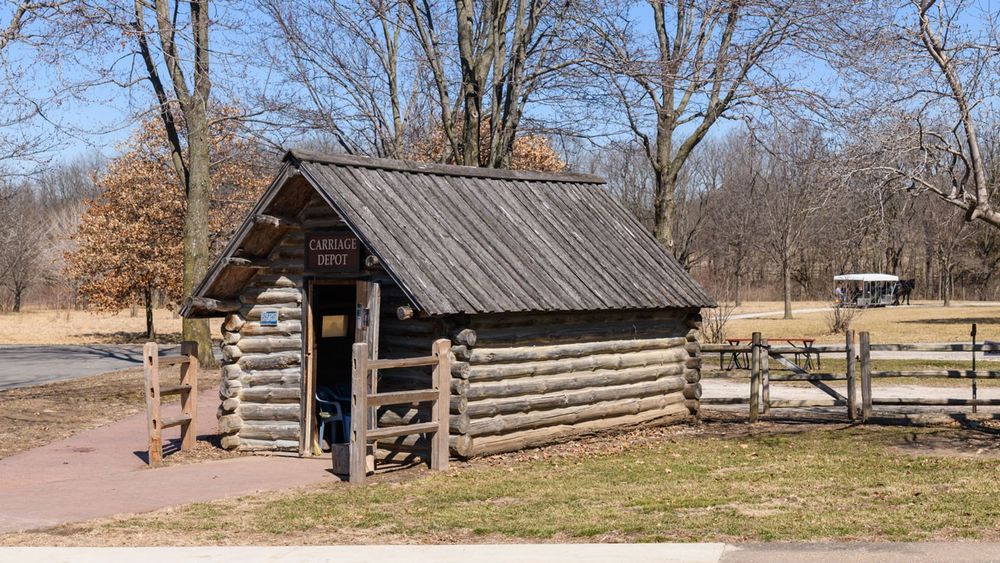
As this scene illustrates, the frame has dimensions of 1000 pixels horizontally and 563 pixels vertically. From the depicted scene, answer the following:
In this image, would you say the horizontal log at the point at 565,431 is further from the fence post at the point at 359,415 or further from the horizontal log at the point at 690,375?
the fence post at the point at 359,415

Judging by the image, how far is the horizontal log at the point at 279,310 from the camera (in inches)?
574

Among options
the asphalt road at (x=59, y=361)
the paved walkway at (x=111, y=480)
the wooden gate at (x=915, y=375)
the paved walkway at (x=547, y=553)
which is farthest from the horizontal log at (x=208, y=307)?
the asphalt road at (x=59, y=361)

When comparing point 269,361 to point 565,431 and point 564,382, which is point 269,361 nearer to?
point 564,382

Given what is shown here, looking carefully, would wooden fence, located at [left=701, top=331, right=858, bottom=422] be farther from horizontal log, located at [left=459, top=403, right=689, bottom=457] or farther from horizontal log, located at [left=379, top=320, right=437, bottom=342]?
horizontal log, located at [left=379, top=320, right=437, bottom=342]

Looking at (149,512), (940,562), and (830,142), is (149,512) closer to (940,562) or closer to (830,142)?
(940,562)

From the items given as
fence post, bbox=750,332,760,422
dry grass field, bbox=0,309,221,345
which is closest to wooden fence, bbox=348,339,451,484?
fence post, bbox=750,332,760,422

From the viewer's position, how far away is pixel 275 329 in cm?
1465

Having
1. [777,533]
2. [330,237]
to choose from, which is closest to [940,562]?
[777,533]

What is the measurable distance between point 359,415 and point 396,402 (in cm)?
50

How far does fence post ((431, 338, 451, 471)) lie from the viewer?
1292 cm

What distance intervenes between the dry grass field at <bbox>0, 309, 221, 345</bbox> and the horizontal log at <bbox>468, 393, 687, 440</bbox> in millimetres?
31349

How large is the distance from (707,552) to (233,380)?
27.6 feet

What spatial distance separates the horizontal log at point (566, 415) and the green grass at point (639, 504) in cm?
46

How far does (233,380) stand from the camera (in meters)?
14.8
